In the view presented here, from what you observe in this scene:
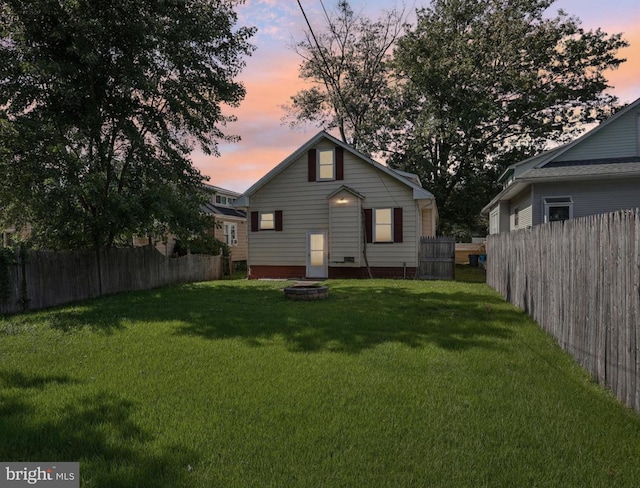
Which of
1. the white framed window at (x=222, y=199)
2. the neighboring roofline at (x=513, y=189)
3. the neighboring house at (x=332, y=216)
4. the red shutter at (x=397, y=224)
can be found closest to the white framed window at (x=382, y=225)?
the neighboring house at (x=332, y=216)

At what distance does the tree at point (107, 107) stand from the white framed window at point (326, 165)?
454 cm

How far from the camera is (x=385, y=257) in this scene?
659 inches

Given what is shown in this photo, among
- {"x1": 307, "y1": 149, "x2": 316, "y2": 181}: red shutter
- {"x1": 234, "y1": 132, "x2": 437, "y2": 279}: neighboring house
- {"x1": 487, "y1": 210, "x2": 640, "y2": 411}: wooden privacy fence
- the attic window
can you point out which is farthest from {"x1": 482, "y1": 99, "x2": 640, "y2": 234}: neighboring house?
{"x1": 487, "y1": 210, "x2": 640, "y2": 411}: wooden privacy fence

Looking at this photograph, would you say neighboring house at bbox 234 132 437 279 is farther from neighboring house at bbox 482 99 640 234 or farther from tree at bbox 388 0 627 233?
tree at bbox 388 0 627 233

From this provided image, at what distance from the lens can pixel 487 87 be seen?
92.5 ft

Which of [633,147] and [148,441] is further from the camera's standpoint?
[633,147]

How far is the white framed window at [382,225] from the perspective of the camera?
54.6 feet

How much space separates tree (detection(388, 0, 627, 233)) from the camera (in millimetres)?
26359

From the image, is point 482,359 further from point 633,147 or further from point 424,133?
point 424,133

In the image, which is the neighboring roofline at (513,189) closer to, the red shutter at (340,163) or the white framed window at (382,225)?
the white framed window at (382,225)

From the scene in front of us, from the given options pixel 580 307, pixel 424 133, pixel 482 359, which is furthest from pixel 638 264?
pixel 424 133

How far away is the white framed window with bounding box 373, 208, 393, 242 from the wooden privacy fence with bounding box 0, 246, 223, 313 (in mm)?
8546

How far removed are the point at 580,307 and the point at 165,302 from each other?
9.57 metres

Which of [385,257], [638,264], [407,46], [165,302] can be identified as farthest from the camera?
[407,46]
